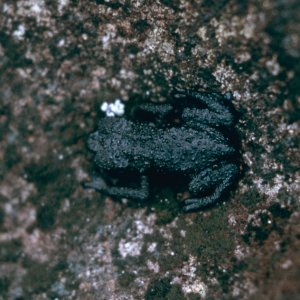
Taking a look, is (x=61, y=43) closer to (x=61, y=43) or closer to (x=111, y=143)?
(x=61, y=43)

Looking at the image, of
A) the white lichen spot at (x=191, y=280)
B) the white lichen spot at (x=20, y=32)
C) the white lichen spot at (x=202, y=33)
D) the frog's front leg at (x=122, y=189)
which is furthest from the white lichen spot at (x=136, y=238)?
the white lichen spot at (x=20, y=32)

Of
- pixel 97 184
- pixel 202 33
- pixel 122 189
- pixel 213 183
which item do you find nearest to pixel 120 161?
pixel 122 189

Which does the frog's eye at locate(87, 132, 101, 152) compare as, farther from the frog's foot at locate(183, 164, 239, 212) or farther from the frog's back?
the frog's foot at locate(183, 164, 239, 212)

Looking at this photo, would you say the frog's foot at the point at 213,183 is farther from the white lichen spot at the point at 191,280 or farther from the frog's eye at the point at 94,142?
the frog's eye at the point at 94,142

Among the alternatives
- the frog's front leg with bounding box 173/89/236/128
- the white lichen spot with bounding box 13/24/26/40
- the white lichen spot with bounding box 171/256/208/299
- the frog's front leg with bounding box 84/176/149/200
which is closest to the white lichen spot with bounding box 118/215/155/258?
the frog's front leg with bounding box 84/176/149/200

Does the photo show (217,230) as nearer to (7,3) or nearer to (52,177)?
(52,177)

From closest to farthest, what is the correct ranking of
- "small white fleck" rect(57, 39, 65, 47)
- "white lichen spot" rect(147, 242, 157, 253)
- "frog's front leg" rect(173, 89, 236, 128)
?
"frog's front leg" rect(173, 89, 236, 128)
"white lichen spot" rect(147, 242, 157, 253)
"small white fleck" rect(57, 39, 65, 47)
